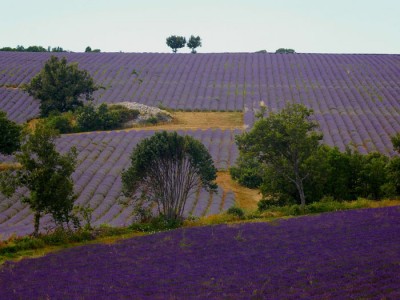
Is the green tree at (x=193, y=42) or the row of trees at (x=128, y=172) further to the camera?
the green tree at (x=193, y=42)

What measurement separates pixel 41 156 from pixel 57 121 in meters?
29.6

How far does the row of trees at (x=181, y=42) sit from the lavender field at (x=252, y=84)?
902 inches

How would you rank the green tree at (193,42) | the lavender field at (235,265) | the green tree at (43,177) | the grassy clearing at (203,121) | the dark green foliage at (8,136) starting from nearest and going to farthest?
the lavender field at (235,265)
the green tree at (43,177)
the dark green foliage at (8,136)
the grassy clearing at (203,121)
the green tree at (193,42)

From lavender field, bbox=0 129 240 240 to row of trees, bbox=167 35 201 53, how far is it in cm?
6248

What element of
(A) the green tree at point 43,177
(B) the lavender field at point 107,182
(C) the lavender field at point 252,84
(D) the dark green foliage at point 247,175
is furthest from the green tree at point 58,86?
(A) the green tree at point 43,177

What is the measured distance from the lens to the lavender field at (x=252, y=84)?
194ft

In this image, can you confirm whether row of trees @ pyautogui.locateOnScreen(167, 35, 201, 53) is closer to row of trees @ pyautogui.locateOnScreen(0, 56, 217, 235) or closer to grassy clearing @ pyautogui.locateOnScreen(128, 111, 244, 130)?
grassy clearing @ pyautogui.locateOnScreen(128, 111, 244, 130)

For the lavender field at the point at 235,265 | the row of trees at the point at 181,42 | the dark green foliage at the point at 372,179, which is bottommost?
the lavender field at the point at 235,265

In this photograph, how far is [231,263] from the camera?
68.3ft

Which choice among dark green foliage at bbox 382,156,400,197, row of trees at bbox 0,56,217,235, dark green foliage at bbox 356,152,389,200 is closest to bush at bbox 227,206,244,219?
row of trees at bbox 0,56,217,235

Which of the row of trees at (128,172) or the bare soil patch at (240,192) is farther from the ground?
the row of trees at (128,172)

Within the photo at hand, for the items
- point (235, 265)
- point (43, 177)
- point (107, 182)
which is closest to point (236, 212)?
point (43, 177)

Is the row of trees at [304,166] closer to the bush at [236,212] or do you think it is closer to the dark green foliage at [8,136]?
the bush at [236,212]

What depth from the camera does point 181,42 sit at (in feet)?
380
